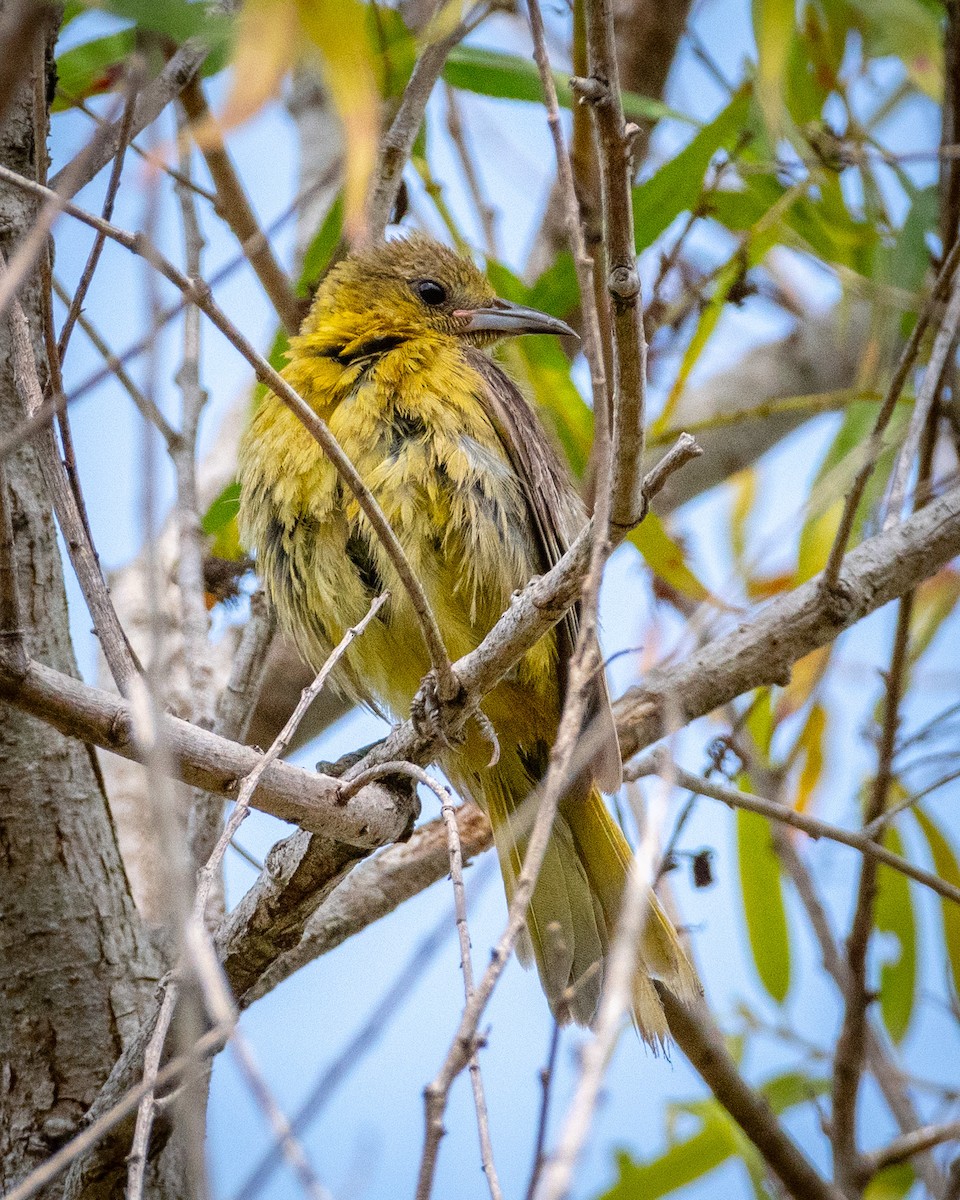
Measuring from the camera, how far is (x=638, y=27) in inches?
188

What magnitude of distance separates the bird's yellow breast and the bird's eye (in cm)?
68

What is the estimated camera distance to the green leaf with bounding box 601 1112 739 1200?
11.2 ft

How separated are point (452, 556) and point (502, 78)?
4.61 ft

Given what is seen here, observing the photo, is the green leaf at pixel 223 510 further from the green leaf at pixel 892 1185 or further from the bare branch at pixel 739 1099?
the green leaf at pixel 892 1185

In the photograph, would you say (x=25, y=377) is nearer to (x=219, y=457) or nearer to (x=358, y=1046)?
(x=358, y=1046)

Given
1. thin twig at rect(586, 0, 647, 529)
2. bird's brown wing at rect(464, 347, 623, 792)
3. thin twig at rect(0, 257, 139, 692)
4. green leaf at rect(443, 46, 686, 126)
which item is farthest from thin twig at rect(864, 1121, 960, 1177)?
green leaf at rect(443, 46, 686, 126)

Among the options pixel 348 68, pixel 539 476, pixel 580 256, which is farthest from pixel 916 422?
pixel 348 68

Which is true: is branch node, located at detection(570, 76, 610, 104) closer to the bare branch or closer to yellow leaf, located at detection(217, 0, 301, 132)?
yellow leaf, located at detection(217, 0, 301, 132)

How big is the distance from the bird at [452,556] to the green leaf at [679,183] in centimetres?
56

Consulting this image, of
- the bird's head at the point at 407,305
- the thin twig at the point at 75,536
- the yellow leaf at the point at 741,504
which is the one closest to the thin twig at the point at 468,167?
the bird's head at the point at 407,305

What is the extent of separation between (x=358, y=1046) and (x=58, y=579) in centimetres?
159

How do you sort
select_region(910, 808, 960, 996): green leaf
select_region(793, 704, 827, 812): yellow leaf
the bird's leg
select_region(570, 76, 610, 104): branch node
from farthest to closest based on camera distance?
1. select_region(793, 704, 827, 812): yellow leaf
2. select_region(910, 808, 960, 996): green leaf
3. the bird's leg
4. select_region(570, 76, 610, 104): branch node

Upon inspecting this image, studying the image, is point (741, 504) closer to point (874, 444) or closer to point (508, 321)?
point (508, 321)

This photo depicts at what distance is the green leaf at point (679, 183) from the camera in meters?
3.45
